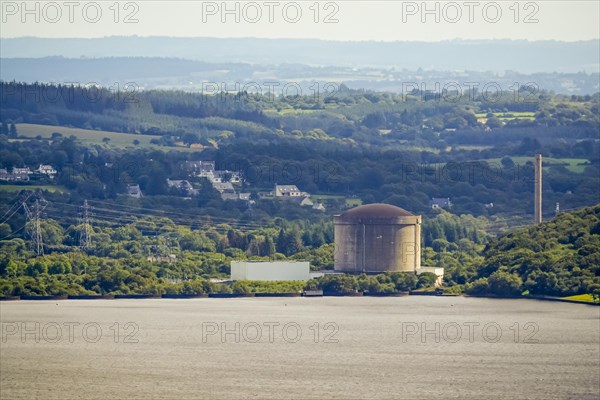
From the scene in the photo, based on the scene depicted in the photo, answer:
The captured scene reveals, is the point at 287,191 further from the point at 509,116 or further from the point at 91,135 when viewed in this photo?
the point at 509,116

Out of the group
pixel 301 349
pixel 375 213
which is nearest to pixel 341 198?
pixel 375 213

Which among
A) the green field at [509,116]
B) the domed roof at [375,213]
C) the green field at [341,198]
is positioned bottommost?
the green field at [341,198]

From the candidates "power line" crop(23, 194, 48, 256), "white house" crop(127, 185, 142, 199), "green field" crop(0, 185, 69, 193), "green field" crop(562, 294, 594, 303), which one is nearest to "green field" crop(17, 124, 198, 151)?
"white house" crop(127, 185, 142, 199)

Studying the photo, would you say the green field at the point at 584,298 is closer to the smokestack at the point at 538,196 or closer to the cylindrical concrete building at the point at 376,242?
the cylindrical concrete building at the point at 376,242

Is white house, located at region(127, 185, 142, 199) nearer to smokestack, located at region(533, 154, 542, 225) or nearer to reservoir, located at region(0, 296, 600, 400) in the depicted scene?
smokestack, located at region(533, 154, 542, 225)

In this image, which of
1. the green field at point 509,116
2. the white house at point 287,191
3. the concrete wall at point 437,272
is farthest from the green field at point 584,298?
the green field at point 509,116

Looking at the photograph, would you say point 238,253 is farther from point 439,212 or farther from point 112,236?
point 439,212
